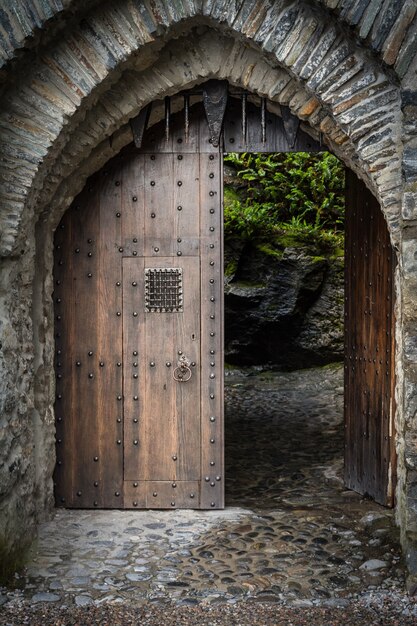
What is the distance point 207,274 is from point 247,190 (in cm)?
631

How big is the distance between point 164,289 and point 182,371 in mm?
551

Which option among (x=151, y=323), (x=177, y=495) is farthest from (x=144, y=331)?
(x=177, y=495)

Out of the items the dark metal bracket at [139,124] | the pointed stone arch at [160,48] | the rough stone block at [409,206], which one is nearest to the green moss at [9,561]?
the pointed stone arch at [160,48]

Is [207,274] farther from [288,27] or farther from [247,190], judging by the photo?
[247,190]

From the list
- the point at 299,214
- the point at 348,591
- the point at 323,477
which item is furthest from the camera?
the point at 299,214

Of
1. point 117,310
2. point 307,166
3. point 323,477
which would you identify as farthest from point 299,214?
point 117,310

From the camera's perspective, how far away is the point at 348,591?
3570 mm

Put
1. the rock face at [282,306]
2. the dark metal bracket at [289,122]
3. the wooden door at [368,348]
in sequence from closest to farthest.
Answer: the dark metal bracket at [289,122], the wooden door at [368,348], the rock face at [282,306]

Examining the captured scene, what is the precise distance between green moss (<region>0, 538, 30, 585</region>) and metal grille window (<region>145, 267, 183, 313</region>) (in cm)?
168

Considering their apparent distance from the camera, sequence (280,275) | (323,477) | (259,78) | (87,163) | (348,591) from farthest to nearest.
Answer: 1. (280,275)
2. (323,477)
3. (87,163)
4. (259,78)
5. (348,591)

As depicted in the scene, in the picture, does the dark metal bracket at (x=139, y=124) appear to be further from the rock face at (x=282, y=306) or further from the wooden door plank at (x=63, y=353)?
the rock face at (x=282, y=306)

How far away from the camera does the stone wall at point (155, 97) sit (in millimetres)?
3457

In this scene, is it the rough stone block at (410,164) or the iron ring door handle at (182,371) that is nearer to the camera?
the rough stone block at (410,164)

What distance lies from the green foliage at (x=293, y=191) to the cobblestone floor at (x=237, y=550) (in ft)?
17.4
